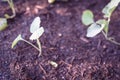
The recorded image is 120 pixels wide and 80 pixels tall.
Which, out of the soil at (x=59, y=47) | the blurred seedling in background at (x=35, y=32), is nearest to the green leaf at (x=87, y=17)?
the soil at (x=59, y=47)

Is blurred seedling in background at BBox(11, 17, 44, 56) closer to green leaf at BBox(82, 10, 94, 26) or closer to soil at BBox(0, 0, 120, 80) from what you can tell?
soil at BBox(0, 0, 120, 80)

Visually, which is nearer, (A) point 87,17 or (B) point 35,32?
(B) point 35,32

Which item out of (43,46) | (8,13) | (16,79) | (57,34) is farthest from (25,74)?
(8,13)

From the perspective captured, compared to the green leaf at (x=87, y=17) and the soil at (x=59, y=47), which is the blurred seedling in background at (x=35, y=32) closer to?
the soil at (x=59, y=47)

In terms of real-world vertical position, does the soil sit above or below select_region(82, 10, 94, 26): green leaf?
below

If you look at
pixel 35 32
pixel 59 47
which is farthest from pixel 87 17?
pixel 35 32

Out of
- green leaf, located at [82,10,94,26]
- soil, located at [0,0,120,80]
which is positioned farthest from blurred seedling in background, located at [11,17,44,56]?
green leaf, located at [82,10,94,26]

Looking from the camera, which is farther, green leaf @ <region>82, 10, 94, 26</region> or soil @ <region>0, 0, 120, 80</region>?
green leaf @ <region>82, 10, 94, 26</region>

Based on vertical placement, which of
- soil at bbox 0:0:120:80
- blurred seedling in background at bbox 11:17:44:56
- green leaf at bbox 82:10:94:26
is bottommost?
soil at bbox 0:0:120:80

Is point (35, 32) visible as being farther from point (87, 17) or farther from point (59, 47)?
point (87, 17)
